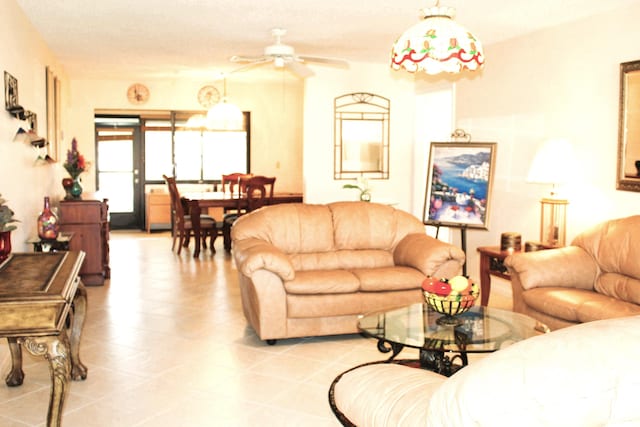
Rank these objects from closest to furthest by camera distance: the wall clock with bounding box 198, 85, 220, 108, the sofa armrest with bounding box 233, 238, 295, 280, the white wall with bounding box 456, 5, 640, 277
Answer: the sofa armrest with bounding box 233, 238, 295, 280, the white wall with bounding box 456, 5, 640, 277, the wall clock with bounding box 198, 85, 220, 108

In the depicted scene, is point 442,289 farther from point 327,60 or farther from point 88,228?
point 88,228

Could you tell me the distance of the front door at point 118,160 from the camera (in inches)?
457

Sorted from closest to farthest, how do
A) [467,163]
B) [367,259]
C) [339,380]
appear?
[339,380], [367,259], [467,163]

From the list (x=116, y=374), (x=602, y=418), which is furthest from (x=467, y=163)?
(x=602, y=418)

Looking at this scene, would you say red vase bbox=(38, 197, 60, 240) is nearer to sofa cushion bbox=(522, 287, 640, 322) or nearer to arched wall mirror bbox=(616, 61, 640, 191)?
sofa cushion bbox=(522, 287, 640, 322)

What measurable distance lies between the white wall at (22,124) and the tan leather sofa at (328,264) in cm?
167

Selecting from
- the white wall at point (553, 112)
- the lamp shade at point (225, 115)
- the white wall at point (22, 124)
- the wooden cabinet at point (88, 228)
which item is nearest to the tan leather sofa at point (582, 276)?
the white wall at point (553, 112)

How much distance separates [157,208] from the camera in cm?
1133

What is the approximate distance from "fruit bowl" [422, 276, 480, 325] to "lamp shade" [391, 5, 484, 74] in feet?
3.92

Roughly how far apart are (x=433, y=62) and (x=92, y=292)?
455 centimetres

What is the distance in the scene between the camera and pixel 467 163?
659cm

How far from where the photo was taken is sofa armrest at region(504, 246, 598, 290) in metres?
4.77

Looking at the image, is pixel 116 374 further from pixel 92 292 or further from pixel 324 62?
pixel 324 62

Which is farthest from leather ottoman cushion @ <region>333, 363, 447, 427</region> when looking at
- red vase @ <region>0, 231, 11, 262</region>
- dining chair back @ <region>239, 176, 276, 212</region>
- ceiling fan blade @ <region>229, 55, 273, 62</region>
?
dining chair back @ <region>239, 176, 276, 212</region>
